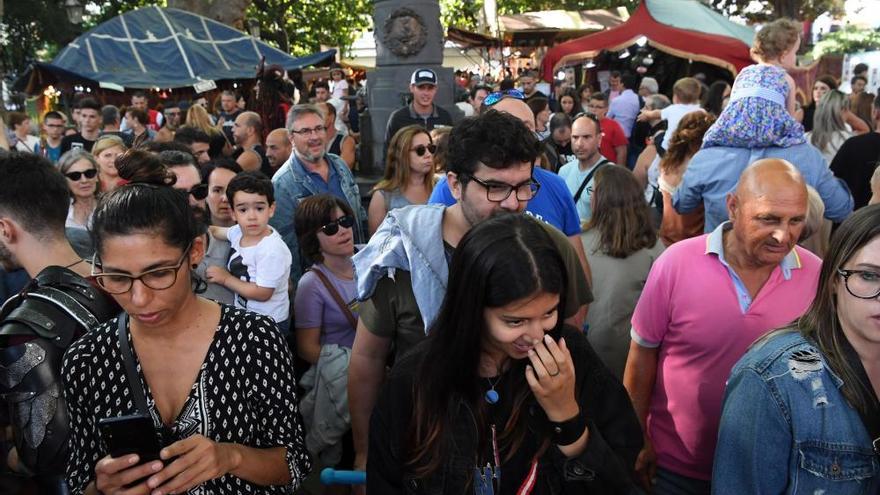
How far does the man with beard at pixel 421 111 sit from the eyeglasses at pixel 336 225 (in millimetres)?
2951

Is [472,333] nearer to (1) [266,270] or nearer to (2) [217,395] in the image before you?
(2) [217,395]

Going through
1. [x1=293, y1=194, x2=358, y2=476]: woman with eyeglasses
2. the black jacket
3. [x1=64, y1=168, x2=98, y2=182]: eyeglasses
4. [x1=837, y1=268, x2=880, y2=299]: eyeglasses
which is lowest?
[x1=293, y1=194, x2=358, y2=476]: woman with eyeglasses

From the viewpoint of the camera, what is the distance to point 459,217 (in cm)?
260

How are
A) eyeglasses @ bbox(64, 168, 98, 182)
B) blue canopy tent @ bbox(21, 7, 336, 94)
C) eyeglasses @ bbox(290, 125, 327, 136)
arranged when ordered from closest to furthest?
1. eyeglasses @ bbox(64, 168, 98, 182)
2. eyeglasses @ bbox(290, 125, 327, 136)
3. blue canopy tent @ bbox(21, 7, 336, 94)

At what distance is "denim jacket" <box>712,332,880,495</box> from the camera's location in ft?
6.05

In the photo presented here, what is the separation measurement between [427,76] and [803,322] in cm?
528

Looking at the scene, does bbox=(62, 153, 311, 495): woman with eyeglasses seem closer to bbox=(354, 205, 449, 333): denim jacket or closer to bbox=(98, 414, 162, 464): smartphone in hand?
bbox=(98, 414, 162, 464): smartphone in hand

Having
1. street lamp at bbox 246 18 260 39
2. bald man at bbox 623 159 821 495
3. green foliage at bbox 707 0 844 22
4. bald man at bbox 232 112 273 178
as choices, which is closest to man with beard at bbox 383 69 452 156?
bald man at bbox 232 112 273 178

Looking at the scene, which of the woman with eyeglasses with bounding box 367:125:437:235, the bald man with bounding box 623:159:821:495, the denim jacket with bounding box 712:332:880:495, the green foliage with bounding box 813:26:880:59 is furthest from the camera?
the green foliage with bounding box 813:26:880:59

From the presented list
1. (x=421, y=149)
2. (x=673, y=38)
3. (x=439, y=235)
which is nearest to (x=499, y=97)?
(x=421, y=149)

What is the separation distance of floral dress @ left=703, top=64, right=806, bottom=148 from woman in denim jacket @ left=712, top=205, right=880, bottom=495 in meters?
2.03

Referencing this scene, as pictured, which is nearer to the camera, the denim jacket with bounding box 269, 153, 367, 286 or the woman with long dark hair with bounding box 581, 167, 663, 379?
the woman with long dark hair with bounding box 581, 167, 663, 379

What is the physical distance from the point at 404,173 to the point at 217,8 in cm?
2198

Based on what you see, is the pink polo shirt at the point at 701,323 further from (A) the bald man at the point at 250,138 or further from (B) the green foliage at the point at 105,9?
(B) the green foliage at the point at 105,9
